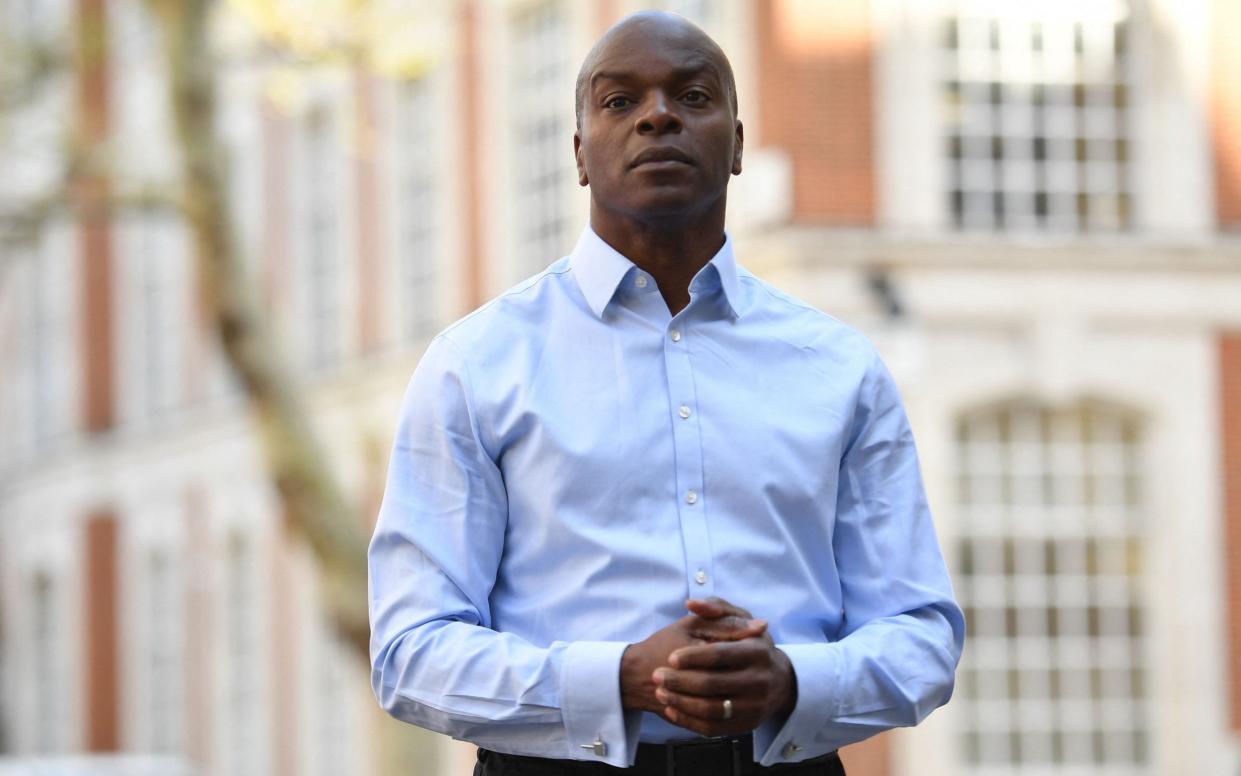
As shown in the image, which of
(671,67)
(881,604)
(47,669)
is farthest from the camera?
(47,669)

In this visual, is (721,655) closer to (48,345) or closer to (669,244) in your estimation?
(669,244)

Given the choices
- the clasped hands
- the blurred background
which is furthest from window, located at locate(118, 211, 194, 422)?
the clasped hands

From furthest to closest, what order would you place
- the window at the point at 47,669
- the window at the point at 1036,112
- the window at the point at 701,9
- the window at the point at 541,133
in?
the window at the point at 47,669
the window at the point at 541,133
the window at the point at 701,9
the window at the point at 1036,112

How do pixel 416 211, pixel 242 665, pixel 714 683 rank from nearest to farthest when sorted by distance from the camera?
pixel 714 683
pixel 416 211
pixel 242 665

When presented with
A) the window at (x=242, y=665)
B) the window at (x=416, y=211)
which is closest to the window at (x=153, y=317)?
the window at (x=242, y=665)

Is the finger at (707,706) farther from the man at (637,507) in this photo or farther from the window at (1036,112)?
the window at (1036,112)

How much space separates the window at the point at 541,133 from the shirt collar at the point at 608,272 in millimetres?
17337

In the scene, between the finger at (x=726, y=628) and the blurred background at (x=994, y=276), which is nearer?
→ the finger at (x=726, y=628)

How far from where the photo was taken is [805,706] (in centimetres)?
266

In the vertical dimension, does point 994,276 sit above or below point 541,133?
below

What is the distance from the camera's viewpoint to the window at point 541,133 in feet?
67.2

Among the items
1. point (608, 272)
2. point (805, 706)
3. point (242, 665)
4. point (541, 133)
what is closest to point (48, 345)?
point (242, 665)

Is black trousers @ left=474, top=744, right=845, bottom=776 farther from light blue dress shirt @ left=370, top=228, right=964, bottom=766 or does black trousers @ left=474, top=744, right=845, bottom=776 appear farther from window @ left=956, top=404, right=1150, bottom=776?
window @ left=956, top=404, right=1150, bottom=776

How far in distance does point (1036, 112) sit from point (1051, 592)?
339 cm
